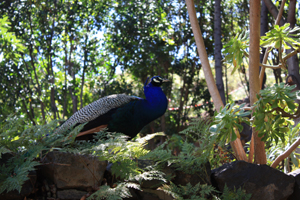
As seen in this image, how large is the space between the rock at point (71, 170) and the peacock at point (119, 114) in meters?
0.75

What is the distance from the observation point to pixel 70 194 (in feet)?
6.13

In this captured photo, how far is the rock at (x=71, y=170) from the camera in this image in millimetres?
1855

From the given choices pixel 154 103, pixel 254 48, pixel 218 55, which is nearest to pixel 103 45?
pixel 218 55

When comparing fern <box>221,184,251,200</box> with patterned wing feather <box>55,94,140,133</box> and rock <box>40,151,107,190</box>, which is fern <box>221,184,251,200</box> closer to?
rock <box>40,151,107,190</box>

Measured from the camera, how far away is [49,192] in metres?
1.85

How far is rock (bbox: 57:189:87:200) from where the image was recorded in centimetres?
185

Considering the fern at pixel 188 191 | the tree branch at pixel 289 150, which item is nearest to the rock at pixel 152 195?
the fern at pixel 188 191

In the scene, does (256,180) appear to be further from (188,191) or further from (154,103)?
(154,103)

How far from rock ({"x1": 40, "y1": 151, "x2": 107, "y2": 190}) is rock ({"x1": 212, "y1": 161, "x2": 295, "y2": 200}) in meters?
0.91

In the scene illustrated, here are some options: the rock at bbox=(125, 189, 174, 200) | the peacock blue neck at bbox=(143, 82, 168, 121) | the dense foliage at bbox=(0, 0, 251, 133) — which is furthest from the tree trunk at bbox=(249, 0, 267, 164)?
the dense foliage at bbox=(0, 0, 251, 133)

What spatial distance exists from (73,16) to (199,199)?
16.5 ft

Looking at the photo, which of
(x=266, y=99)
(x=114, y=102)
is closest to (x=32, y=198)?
(x=114, y=102)

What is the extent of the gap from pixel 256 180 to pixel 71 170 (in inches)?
51.0

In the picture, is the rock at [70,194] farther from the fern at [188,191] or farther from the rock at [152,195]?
the fern at [188,191]
